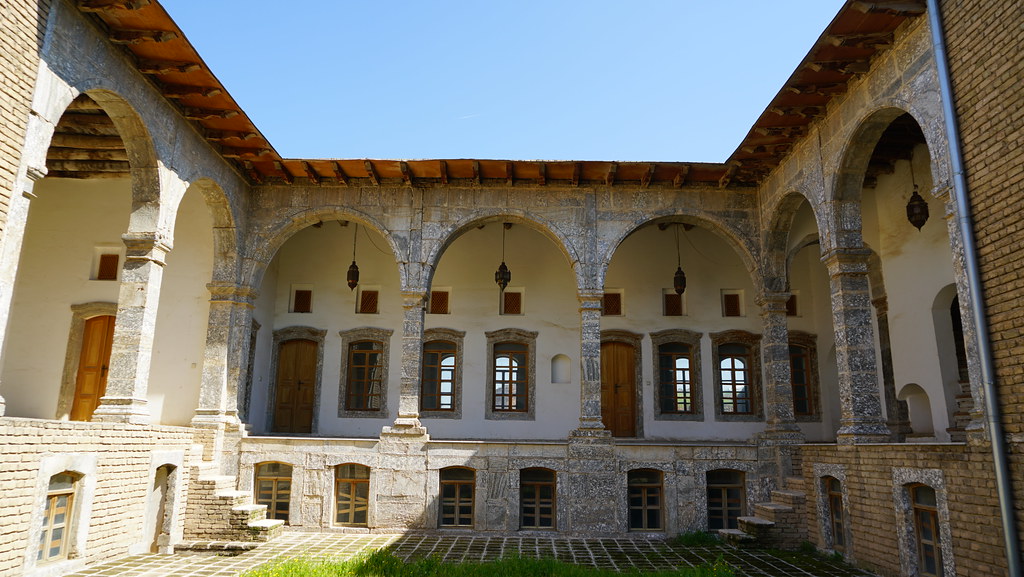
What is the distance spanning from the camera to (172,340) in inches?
521

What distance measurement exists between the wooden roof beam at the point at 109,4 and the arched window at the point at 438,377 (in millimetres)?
9051

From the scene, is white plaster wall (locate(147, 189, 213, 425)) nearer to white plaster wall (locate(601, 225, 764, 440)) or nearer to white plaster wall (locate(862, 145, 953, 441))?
white plaster wall (locate(601, 225, 764, 440))

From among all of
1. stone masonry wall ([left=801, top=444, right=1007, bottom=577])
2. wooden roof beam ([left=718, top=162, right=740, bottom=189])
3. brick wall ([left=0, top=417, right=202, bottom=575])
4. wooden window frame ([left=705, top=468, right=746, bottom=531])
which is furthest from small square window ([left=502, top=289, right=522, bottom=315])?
brick wall ([left=0, top=417, right=202, bottom=575])

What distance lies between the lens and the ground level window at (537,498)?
1250 centimetres

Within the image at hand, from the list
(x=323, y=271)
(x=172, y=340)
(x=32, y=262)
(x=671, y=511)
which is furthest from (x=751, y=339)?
(x=32, y=262)

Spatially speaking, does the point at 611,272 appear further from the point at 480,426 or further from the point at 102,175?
the point at 102,175

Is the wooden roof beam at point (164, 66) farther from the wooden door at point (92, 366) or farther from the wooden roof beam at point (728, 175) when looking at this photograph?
the wooden roof beam at point (728, 175)

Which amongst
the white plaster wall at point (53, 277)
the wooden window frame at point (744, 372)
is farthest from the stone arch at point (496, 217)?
the white plaster wall at point (53, 277)

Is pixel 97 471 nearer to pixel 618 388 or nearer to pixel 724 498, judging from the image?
pixel 724 498

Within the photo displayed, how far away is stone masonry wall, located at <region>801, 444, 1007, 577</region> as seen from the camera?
23.2 ft

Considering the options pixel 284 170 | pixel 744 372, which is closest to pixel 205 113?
pixel 284 170

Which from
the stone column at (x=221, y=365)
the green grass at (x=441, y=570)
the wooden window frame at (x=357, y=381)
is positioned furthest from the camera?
the wooden window frame at (x=357, y=381)

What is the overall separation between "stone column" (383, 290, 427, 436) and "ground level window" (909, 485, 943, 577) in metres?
7.59

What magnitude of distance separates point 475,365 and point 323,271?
159 inches
